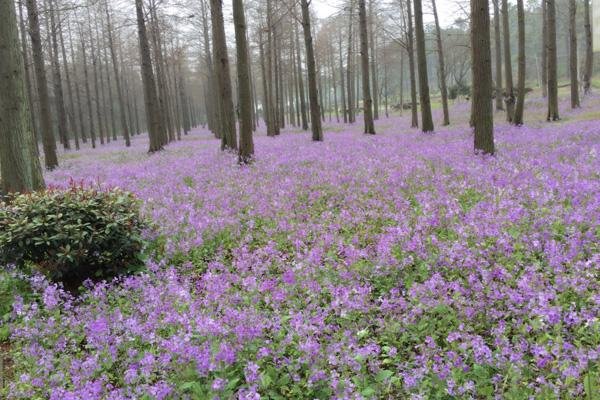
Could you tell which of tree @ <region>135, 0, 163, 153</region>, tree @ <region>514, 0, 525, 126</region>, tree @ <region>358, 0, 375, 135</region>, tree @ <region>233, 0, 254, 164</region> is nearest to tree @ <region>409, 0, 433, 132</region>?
tree @ <region>358, 0, 375, 135</region>

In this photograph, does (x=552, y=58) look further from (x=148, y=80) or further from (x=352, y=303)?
(x=352, y=303)

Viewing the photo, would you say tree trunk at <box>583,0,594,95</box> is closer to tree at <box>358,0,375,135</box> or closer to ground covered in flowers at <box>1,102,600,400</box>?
tree at <box>358,0,375,135</box>

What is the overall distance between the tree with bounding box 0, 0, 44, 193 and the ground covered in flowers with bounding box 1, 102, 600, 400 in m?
3.04

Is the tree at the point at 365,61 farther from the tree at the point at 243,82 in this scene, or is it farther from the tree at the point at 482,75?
the tree at the point at 482,75

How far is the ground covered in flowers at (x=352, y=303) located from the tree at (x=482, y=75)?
2.56m

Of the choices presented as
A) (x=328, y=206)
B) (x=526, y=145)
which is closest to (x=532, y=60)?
(x=526, y=145)

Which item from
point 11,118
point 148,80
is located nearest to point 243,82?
point 11,118

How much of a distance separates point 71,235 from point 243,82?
32.2 ft

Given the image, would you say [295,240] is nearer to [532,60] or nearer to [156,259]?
[156,259]

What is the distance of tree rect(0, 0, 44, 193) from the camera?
373 inches

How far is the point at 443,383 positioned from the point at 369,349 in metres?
0.65

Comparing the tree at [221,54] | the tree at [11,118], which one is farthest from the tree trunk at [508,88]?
the tree at [11,118]

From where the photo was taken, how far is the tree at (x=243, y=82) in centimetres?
1491

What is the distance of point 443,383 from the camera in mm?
3715
